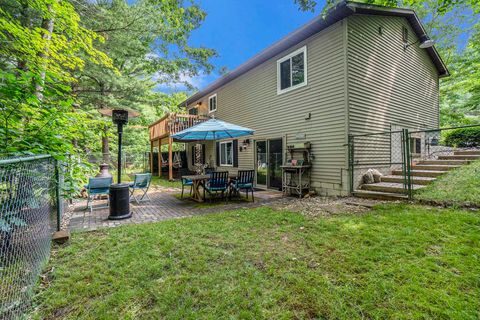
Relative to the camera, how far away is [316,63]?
718 centimetres

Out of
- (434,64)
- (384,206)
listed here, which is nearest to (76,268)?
(384,206)

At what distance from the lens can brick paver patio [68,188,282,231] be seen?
466 centimetres

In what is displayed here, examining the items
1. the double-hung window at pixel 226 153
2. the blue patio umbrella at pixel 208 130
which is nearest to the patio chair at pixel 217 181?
the blue patio umbrella at pixel 208 130

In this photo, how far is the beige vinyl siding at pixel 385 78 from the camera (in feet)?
21.7

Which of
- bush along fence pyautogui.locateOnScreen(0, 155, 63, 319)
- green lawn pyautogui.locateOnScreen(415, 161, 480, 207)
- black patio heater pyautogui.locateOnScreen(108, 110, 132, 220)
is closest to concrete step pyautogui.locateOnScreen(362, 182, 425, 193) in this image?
green lawn pyautogui.locateOnScreen(415, 161, 480, 207)

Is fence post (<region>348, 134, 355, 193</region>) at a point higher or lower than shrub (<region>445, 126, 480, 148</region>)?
lower

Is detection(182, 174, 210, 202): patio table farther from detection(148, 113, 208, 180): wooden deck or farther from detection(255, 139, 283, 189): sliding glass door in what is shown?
detection(148, 113, 208, 180): wooden deck

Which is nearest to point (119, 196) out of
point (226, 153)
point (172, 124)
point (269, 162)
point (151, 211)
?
point (151, 211)

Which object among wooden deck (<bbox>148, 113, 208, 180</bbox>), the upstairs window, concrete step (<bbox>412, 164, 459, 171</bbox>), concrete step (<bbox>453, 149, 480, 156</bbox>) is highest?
the upstairs window

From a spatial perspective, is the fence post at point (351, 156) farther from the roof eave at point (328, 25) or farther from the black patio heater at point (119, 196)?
the black patio heater at point (119, 196)

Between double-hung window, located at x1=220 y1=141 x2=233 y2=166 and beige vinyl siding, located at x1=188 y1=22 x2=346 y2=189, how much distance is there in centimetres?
239

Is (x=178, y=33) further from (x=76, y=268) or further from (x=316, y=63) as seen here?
(x=76, y=268)

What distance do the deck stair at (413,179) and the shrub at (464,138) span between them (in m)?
3.99

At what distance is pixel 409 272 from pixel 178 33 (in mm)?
8774
